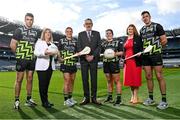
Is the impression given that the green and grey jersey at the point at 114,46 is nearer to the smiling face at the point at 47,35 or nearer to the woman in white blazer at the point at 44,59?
the woman in white blazer at the point at 44,59

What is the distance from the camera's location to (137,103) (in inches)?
321

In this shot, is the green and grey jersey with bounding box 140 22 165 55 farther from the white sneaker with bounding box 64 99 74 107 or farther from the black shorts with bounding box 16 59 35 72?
the black shorts with bounding box 16 59 35 72

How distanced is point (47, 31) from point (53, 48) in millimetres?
435

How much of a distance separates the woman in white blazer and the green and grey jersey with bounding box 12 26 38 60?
0.15 metres

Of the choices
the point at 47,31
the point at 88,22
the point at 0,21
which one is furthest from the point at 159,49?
the point at 0,21

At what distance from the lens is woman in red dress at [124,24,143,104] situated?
8219 mm

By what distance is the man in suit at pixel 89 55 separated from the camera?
27.4 feet

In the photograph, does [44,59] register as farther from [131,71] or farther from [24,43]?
[131,71]

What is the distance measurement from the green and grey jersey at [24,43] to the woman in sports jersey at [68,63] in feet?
2.94

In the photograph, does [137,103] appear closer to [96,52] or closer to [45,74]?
[96,52]

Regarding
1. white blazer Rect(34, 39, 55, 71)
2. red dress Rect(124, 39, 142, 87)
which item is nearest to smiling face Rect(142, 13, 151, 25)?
red dress Rect(124, 39, 142, 87)

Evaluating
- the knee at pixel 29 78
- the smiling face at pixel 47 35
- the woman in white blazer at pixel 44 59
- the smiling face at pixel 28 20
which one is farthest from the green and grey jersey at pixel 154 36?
the knee at pixel 29 78

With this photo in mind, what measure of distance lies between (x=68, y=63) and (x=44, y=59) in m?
0.78

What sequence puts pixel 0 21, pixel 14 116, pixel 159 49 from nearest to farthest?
pixel 14 116
pixel 159 49
pixel 0 21
